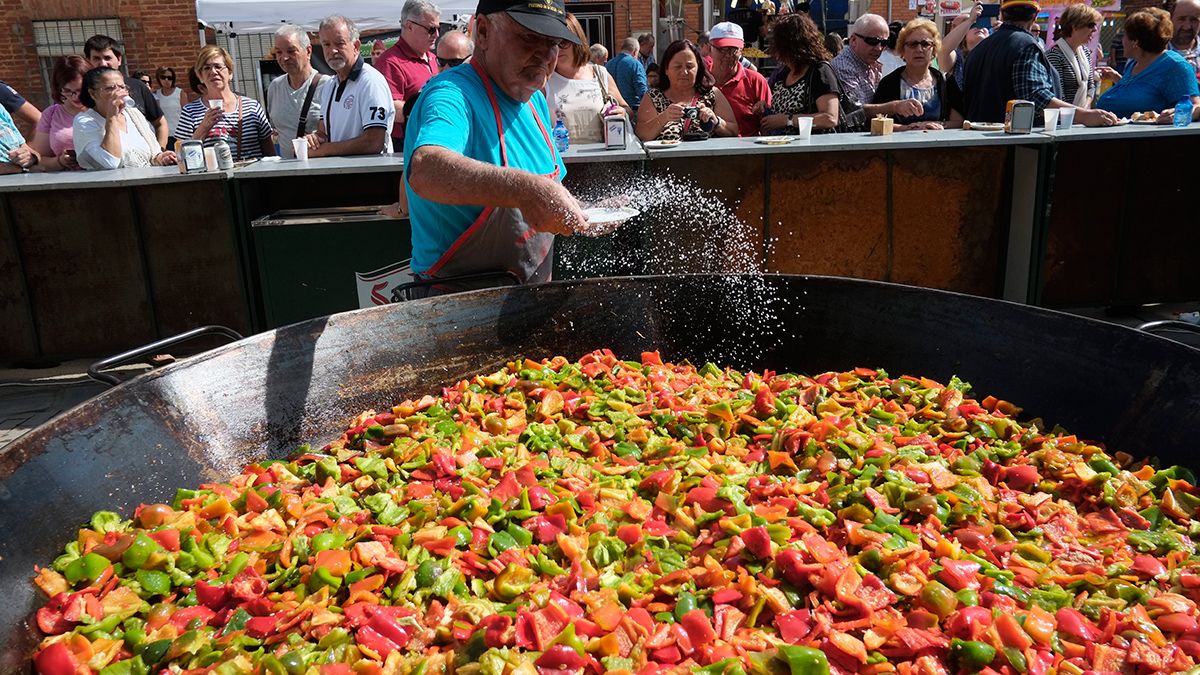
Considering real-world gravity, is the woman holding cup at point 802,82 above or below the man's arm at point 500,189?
above

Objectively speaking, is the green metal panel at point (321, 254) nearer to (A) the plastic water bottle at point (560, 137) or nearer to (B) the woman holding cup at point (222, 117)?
Result: (A) the plastic water bottle at point (560, 137)

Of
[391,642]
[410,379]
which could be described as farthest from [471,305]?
[391,642]

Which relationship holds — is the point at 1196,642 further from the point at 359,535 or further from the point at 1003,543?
the point at 359,535

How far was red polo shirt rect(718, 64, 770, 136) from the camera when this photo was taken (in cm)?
718

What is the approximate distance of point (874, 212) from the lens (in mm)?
6445

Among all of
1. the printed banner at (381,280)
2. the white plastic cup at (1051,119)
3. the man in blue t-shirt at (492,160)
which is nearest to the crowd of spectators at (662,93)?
the white plastic cup at (1051,119)

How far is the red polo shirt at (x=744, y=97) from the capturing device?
23.6 feet

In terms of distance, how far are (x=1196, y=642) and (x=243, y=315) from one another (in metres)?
5.88

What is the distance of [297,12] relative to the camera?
1216 centimetres

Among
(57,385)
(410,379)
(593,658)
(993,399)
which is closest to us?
(593,658)

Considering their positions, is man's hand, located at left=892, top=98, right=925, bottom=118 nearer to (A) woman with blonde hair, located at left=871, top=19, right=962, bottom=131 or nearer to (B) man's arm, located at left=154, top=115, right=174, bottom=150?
(A) woman with blonde hair, located at left=871, top=19, right=962, bottom=131

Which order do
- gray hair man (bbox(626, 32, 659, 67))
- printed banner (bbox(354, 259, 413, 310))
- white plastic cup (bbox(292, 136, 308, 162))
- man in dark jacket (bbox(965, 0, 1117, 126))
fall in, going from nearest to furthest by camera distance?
printed banner (bbox(354, 259, 413, 310))
white plastic cup (bbox(292, 136, 308, 162))
man in dark jacket (bbox(965, 0, 1117, 126))
gray hair man (bbox(626, 32, 659, 67))

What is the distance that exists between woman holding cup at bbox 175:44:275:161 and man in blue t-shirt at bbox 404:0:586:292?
4607 millimetres

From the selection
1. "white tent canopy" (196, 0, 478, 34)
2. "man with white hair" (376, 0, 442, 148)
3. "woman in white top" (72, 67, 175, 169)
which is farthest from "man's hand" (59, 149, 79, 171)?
"white tent canopy" (196, 0, 478, 34)
